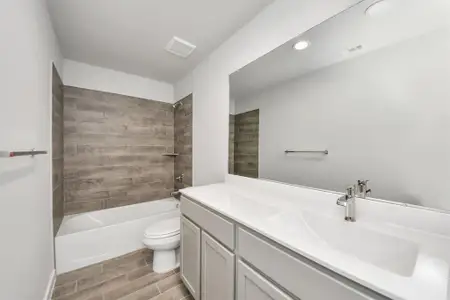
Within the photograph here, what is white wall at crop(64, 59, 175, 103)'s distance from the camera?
2385mm

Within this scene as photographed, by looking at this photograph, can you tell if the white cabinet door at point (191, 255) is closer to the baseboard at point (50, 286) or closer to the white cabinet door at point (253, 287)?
the white cabinet door at point (253, 287)

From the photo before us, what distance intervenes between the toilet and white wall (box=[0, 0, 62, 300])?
788 millimetres

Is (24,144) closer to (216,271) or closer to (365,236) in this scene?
(216,271)

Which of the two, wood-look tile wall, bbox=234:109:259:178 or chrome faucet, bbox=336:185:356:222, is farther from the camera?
wood-look tile wall, bbox=234:109:259:178

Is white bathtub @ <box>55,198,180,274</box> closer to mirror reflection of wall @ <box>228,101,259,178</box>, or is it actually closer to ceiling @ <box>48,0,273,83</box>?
mirror reflection of wall @ <box>228,101,259,178</box>

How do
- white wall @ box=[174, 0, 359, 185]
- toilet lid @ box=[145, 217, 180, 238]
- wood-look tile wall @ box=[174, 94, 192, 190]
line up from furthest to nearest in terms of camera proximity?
wood-look tile wall @ box=[174, 94, 192, 190], toilet lid @ box=[145, 217, 180, 238], white wall @ box=[174, 0, 359, 185]

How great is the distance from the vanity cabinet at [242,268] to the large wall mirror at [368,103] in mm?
595

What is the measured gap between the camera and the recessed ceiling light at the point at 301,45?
127 cm

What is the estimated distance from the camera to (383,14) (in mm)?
947

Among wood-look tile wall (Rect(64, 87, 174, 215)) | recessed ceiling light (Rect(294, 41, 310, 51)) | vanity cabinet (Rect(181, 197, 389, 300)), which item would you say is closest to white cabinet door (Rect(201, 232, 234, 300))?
vanity cabinet (Rect(181, 197, 389, 300))

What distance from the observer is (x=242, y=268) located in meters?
0.95

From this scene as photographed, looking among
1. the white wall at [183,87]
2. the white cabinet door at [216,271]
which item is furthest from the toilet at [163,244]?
the white wall at [183,87]

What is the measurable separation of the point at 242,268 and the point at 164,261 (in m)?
1.28

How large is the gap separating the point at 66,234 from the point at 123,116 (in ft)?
5.40
